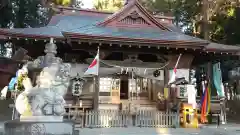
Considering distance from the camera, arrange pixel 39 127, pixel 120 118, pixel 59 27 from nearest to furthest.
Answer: pixel 39 127
pixel 120 118
pixel 59 27

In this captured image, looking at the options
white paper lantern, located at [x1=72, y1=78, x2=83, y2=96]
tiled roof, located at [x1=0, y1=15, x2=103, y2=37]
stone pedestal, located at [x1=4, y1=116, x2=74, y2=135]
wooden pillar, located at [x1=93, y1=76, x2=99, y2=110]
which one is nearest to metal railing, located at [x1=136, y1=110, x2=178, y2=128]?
wooden pillar, located at [x1=93, y1=76, x2=99, y2=110]

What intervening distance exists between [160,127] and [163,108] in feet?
6.78

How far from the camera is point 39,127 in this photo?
731 centimetres

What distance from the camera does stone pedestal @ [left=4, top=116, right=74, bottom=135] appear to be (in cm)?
727

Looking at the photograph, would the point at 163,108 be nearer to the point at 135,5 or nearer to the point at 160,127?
the point at 160,127

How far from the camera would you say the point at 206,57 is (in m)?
14.9

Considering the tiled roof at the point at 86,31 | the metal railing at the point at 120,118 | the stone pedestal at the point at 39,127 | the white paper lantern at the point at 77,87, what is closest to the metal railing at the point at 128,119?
the metal railing at the point at 120,118

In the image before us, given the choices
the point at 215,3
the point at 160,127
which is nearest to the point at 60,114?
the point at 160,127

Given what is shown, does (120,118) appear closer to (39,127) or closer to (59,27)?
(39,127)

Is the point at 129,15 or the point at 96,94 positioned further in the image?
the point at 129,15

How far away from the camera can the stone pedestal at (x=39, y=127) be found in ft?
23.8

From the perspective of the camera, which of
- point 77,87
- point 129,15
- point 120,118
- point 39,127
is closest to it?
point 39,127

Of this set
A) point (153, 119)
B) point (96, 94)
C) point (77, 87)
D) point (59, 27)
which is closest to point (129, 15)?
point (59, 27)

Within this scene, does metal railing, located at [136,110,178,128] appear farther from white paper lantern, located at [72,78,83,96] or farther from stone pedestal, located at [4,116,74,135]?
stone pedestal, located at [4,116,74,135]
